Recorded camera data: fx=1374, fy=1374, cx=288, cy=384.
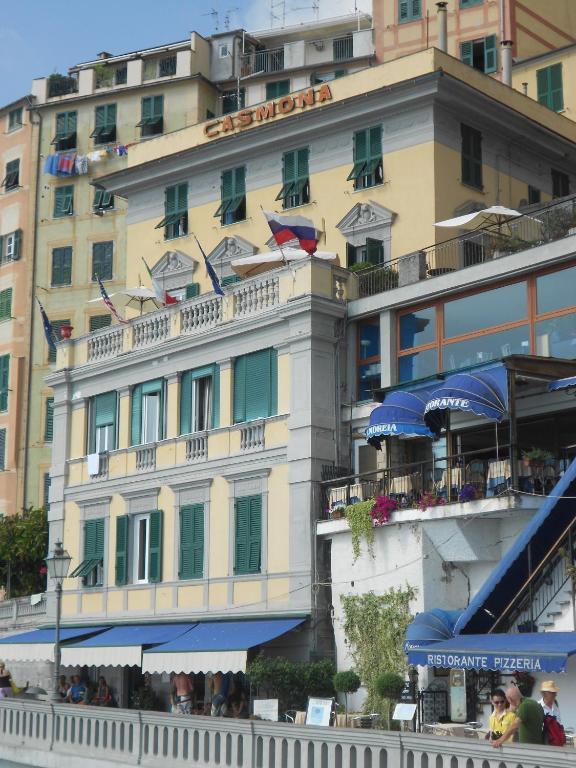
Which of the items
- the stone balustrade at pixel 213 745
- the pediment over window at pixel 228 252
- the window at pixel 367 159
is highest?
the window at pixel 367 159

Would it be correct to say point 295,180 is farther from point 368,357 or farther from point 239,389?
point 368,357

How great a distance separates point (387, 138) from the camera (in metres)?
35.5

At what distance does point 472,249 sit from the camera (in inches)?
1249

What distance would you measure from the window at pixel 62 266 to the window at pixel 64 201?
150 centimetres

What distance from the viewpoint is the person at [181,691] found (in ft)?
103

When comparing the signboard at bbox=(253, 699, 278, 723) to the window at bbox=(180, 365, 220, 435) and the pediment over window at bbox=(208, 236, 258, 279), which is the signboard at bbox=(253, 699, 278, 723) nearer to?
the window at bbox=(180, 365, 220, 435)

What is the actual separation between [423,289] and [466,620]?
8349 mm

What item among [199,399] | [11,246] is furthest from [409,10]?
[199,399]

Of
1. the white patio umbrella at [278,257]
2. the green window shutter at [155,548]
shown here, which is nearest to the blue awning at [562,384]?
the white patio umbrella at [278,257]

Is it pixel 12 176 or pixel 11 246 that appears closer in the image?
pixel 11 246

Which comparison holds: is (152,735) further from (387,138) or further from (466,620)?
(387,138)

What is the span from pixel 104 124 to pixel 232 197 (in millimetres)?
18880

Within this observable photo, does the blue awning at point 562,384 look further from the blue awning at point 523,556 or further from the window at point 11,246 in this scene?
the window at point 11,246

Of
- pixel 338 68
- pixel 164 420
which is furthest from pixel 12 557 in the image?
pixel 338 68
